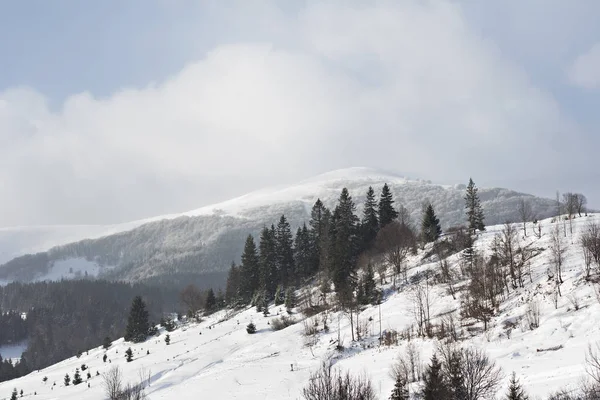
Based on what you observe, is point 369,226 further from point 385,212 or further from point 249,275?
point 249,275

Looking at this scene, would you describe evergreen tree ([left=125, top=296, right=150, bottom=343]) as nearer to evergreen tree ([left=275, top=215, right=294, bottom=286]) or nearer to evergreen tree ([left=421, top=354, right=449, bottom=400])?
evergreen tree ([left=275, top=215, right=294, bottom=286])

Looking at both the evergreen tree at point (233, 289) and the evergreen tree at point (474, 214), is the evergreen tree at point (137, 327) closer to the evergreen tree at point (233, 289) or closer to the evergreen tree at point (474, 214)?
the evergreen tree at point (233, 289)

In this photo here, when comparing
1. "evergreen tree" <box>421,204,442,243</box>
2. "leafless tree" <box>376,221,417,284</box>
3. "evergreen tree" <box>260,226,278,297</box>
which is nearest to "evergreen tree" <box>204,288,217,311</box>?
"evergreen tree" <box>260,226,278,297</box>

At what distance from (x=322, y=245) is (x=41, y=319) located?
16434cm

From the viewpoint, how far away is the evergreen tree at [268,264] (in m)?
90.4

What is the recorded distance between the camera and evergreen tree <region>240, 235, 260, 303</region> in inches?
3642

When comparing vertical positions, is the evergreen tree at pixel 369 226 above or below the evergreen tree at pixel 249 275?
above

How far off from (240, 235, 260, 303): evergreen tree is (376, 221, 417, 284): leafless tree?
88.6 feet

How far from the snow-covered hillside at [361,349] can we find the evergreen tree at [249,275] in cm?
1847

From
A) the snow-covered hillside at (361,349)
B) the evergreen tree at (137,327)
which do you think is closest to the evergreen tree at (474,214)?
the snow-covered hillside at (361,349)

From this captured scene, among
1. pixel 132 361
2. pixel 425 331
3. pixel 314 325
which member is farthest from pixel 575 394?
pixel 132 361

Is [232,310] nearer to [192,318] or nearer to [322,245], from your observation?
[192,318]

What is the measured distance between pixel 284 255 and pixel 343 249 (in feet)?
77.9

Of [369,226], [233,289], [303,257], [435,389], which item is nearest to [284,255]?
[303,257]
